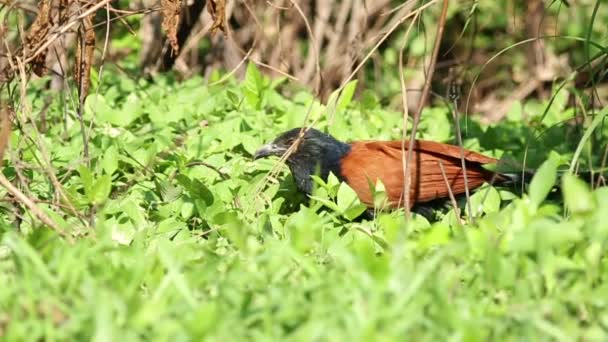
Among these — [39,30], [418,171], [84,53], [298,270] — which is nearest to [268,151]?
[418,171]

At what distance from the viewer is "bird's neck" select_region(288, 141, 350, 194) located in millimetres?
5070

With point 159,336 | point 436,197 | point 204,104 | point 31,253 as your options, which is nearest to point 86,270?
point 31,253

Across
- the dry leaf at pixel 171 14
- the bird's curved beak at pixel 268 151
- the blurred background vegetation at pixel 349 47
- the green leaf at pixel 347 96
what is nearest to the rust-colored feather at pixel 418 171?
the bird's curved beak at pixel 268 151

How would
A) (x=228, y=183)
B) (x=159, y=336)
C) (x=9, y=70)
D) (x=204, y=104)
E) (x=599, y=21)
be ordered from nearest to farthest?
(x=159, y=336) < (x=9, y=70) < (x=228, y=183) < (x=204, y=104) < (x=599, y=21)

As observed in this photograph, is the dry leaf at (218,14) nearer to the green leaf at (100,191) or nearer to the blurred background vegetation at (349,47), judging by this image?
the green leaf at (100,191)

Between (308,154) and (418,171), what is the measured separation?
0.54m

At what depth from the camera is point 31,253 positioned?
9.87 ft

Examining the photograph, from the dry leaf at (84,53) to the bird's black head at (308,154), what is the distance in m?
0.93

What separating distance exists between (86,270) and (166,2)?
1.36m

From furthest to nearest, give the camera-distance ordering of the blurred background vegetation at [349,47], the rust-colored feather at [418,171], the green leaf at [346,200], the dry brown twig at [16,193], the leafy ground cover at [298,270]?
the blurred background vegetation at [349,47]
the rust-colored feather at [418,171]
the green leaf at [346,200]
the dry brown twig at [16,193]
the leafy ground cover at [298,270]

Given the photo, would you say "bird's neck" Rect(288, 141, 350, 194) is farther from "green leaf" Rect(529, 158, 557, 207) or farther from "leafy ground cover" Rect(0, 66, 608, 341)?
"green leaf" Rect(529, 158, 557, 207)

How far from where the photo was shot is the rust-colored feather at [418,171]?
4859mm

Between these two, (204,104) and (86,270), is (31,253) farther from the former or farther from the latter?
(204,104)

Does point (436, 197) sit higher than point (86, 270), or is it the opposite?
point (86, 270)
